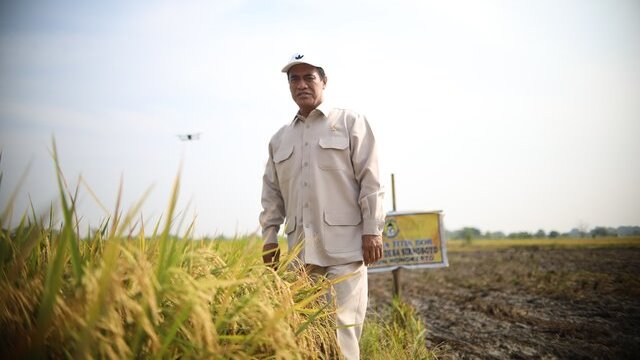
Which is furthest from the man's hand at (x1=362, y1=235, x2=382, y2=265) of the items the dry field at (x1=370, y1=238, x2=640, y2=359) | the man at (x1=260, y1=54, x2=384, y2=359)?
the dry field at (x1=370, y1=238, x2=640, y2=359)

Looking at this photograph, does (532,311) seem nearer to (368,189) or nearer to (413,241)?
(413,241)

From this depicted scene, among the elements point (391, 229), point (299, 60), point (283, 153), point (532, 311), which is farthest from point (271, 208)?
point (532, 311)

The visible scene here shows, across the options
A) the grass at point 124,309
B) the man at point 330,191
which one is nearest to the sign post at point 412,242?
the man at point 330,191

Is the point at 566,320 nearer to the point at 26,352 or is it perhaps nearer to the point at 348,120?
the point at 348,120

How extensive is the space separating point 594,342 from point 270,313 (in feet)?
16.1

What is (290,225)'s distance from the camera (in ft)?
9.02

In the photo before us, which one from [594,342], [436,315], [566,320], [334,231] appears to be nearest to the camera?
[334,231]

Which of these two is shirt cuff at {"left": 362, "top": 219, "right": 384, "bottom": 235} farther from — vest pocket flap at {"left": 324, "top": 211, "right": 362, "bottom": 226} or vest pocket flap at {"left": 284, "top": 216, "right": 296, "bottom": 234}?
vest pocket flap at {"left": 284, "top": 216, "right": 296, "bottom": 234}

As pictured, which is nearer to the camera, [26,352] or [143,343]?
[26,352]

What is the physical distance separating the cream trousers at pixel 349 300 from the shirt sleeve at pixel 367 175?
0.27 metres

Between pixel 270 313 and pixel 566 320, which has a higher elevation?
pixel 270 313

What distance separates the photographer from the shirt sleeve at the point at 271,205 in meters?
2.90

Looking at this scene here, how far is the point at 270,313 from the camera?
4.39 ft

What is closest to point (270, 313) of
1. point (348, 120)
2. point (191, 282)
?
point (191, 282)
